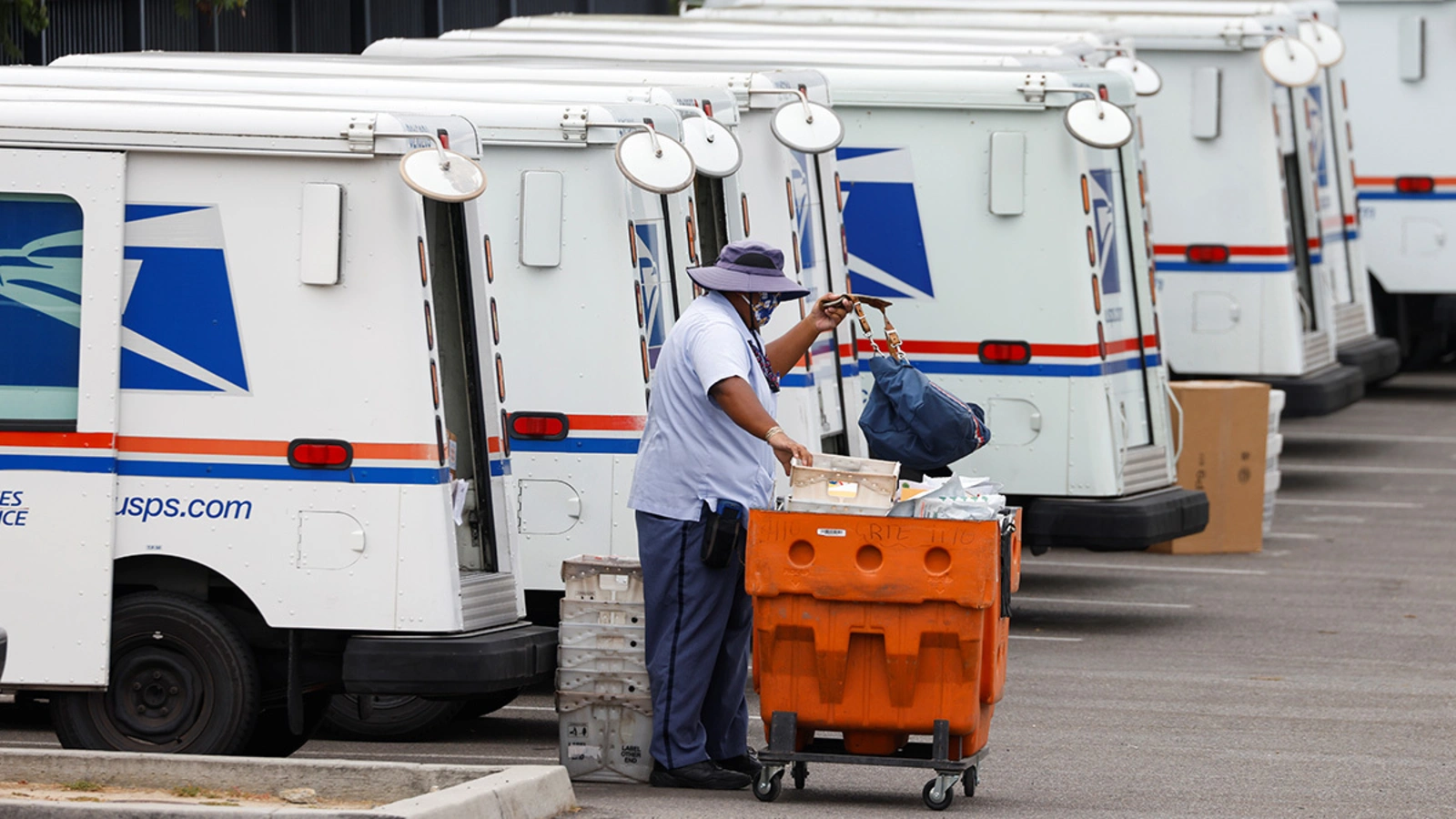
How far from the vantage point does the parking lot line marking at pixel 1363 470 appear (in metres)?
18.0

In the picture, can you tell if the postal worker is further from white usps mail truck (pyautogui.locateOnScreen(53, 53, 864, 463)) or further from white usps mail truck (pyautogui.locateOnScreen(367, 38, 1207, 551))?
white usps mail truck (pyautogui.locateOnScreen(367, 38, 1207, 551))

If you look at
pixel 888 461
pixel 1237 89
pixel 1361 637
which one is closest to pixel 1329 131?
pixel 1237 89

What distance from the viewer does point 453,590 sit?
802cm

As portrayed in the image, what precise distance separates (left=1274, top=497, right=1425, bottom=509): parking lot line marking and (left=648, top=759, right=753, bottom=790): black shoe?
9.31 m

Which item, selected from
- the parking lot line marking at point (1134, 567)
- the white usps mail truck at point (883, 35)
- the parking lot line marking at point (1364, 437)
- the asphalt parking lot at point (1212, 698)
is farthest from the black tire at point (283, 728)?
the parking lot line marking at point (1364, 437)

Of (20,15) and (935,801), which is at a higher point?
(20,15)

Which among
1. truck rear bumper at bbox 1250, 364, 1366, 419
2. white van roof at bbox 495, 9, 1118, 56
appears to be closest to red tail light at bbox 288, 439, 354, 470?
white van roof at bbox 495, 9, 1118, 56

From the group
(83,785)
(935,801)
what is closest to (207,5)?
(83,785)

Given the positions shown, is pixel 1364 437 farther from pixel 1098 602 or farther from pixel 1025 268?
pixel 1025 268

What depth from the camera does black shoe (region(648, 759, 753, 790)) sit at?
817 centimetres

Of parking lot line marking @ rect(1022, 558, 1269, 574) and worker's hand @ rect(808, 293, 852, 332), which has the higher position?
worker's hand @ rect(808, 293, 852, 332)

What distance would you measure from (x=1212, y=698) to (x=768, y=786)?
10.2ft

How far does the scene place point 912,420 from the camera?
27.3ft

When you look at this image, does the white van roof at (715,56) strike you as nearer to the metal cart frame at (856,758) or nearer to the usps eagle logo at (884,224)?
the usps eagle logo at (884,224)
